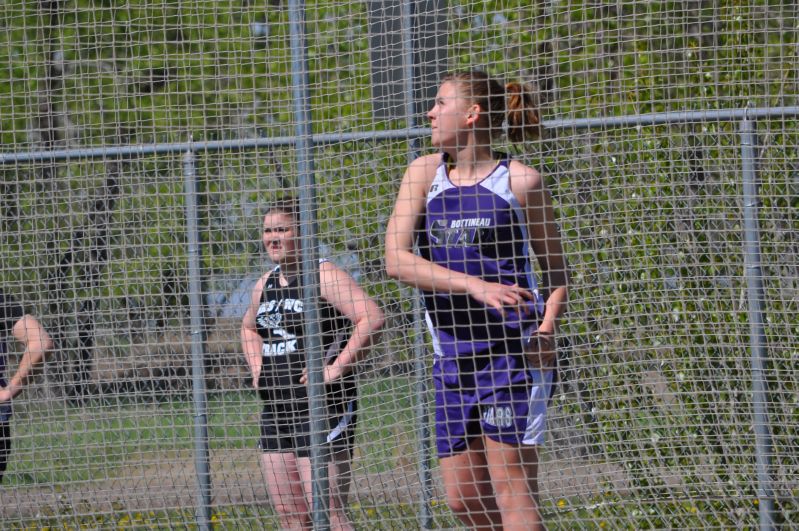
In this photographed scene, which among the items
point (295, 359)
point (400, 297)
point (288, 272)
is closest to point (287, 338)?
point (295, 359)

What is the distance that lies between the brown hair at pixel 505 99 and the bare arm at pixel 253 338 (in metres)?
1.25

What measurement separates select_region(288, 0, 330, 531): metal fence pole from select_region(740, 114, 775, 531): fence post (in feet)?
5.71

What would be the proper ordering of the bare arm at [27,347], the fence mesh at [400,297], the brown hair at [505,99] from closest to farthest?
the brown hair at [505,99] < the fence mesh at [400,297] < the bare arm at [27,347]

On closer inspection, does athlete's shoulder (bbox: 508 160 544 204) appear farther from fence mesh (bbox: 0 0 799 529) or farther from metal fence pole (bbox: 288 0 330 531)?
metal fence pole (bbox: 288 0 330 531)

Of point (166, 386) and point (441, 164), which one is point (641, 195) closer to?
point (441, 164)

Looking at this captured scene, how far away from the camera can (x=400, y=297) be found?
4176 millimetres

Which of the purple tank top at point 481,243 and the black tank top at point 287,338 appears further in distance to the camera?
the black tank top at point 287,338

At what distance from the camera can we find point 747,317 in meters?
4.05

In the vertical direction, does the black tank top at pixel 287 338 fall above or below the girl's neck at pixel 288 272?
below

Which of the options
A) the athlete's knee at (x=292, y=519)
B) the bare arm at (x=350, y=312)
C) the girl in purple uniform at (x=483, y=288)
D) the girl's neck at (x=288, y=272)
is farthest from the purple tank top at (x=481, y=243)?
the athlete's knee at (x=292, y=519)

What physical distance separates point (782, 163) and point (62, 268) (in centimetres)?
324

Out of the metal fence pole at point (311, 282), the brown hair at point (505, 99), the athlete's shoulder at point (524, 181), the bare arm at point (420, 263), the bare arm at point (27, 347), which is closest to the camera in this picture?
the bare arm at point (420, 263)

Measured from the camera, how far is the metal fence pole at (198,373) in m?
4.01

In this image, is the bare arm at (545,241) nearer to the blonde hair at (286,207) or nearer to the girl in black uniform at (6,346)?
the blonde hair at (286,207)
